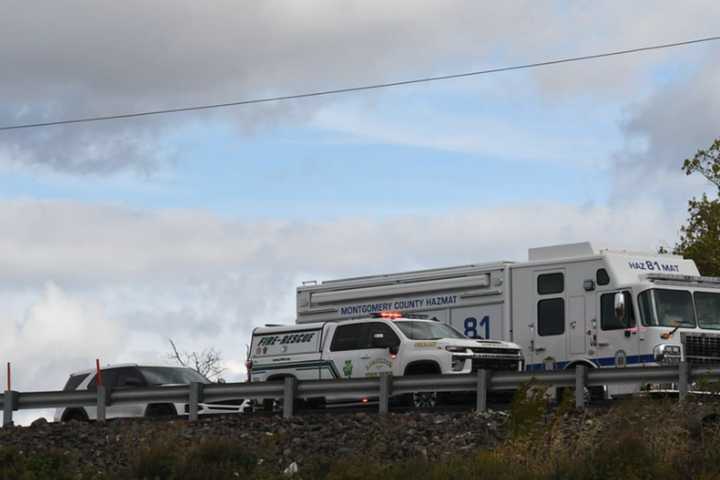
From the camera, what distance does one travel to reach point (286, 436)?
22.7 meters

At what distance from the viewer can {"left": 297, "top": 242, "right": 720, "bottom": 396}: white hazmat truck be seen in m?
26.9

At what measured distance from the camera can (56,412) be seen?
27.8 m

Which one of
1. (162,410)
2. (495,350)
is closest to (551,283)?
(495,350)

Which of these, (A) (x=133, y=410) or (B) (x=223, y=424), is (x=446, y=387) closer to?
(B) (x=223, y=424)

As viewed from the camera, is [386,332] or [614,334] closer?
[386,332]

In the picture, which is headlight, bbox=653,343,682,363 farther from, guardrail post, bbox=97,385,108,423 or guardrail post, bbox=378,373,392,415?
guardrail post, bbox=97,385,108,423

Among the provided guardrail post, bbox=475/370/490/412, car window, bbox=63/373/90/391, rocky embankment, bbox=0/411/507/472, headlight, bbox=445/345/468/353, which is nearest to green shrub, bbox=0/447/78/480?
rocky embankment, bbox=0/411/507/472

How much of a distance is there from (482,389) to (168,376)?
7589 mm

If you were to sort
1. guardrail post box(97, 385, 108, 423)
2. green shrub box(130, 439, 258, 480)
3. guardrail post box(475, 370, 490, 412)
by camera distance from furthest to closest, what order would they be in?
guardrail post box(97, 385, 108, 423)
guardrail post box(475, 370, 490, 412)
green shrub box(130, 439, 258, 480)

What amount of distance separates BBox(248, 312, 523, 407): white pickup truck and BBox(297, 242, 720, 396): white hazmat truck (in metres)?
1.31

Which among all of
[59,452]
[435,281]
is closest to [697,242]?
[435,281]

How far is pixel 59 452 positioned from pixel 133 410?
3562 mm

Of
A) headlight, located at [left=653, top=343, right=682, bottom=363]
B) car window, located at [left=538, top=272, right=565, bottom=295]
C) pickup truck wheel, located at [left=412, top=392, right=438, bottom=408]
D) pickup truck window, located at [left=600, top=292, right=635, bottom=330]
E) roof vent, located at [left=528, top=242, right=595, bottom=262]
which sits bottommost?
pickup truck wheel, located at [left=412, top=392, right=438, bottom=408]

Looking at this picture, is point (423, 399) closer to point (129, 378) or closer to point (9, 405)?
point (129, 378)
